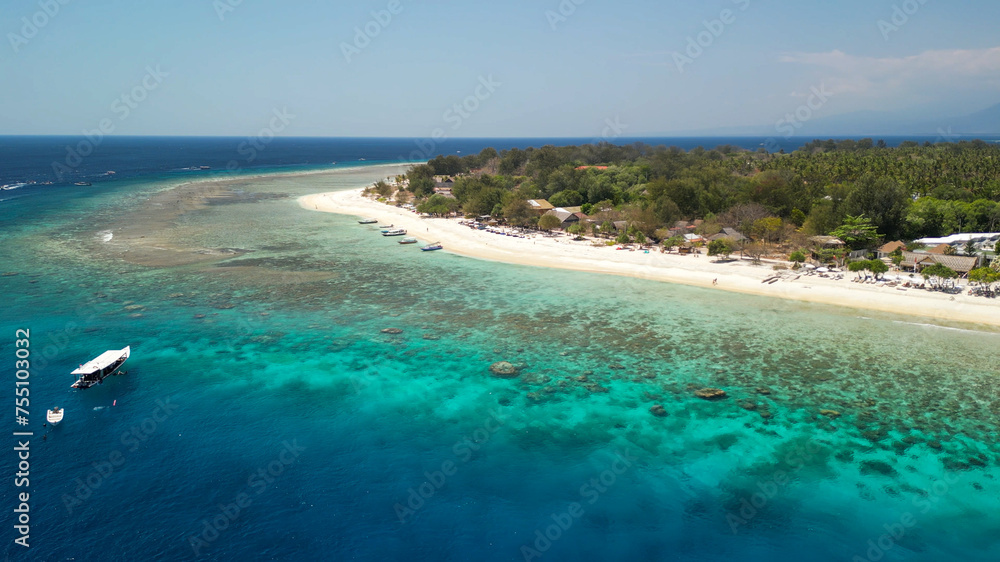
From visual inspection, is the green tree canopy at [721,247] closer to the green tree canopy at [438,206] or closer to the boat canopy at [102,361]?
the green tree canopy at [438,206]

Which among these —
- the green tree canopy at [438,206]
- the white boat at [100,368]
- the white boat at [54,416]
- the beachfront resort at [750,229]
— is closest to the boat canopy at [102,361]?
the white boat at [100,368]

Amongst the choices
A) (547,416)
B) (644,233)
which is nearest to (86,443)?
(547,416)

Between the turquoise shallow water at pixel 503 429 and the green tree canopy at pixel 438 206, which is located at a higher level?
the green tree canopy at pixel 438 206

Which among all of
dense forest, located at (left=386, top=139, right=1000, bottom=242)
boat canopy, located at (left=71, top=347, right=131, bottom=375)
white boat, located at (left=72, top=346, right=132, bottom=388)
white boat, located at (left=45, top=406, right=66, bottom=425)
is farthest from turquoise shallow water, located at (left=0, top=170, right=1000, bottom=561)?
dense forest, located at (left=386, top=139, right=1000, bottom=242)

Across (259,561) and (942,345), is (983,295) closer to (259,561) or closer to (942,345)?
(942,345)

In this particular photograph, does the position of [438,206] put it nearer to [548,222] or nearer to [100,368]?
[548,222]

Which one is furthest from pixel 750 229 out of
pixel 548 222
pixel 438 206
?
pixel 438 206
